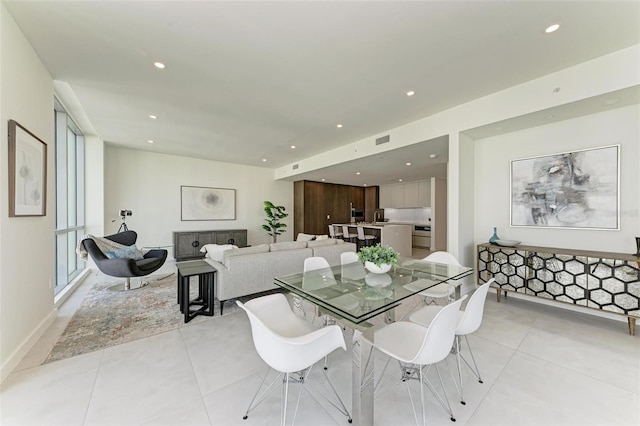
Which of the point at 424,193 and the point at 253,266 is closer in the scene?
the point at 253,266

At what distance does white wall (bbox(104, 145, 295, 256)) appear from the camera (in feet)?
19.2

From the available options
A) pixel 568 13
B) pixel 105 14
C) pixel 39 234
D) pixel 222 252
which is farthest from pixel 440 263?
pixel 39 234

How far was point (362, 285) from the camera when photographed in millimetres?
2084

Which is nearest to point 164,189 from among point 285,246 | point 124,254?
point 124,254

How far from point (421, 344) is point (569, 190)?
10.3 ft

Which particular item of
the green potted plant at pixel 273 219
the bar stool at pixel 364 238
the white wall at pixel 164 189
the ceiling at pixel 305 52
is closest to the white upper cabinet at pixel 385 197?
the bar stool at pixel 364 238

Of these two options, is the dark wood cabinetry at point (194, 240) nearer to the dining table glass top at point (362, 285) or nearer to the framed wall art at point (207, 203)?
Result: the framed wall art at point (207, 203)

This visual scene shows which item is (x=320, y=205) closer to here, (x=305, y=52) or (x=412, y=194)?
(x=412, y=194)

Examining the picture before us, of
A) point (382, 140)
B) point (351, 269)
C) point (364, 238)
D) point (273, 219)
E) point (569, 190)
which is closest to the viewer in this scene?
point (351, 269)

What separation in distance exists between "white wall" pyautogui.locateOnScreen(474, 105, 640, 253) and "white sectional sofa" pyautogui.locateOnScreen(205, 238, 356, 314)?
2.90 metres

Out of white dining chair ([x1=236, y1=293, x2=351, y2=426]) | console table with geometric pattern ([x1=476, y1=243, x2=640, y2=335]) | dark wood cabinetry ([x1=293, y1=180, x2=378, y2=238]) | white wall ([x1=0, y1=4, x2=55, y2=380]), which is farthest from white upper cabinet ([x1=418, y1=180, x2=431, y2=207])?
white wall ([x1=0, y1=4, x2=55, y2=380])

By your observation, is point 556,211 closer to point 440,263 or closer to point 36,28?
point 440,263

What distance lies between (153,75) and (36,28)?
862mm

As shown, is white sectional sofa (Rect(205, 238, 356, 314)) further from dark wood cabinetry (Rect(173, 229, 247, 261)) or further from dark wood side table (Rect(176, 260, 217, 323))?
dark wood cabinetry (Rect(173, 229, 247, 261))
